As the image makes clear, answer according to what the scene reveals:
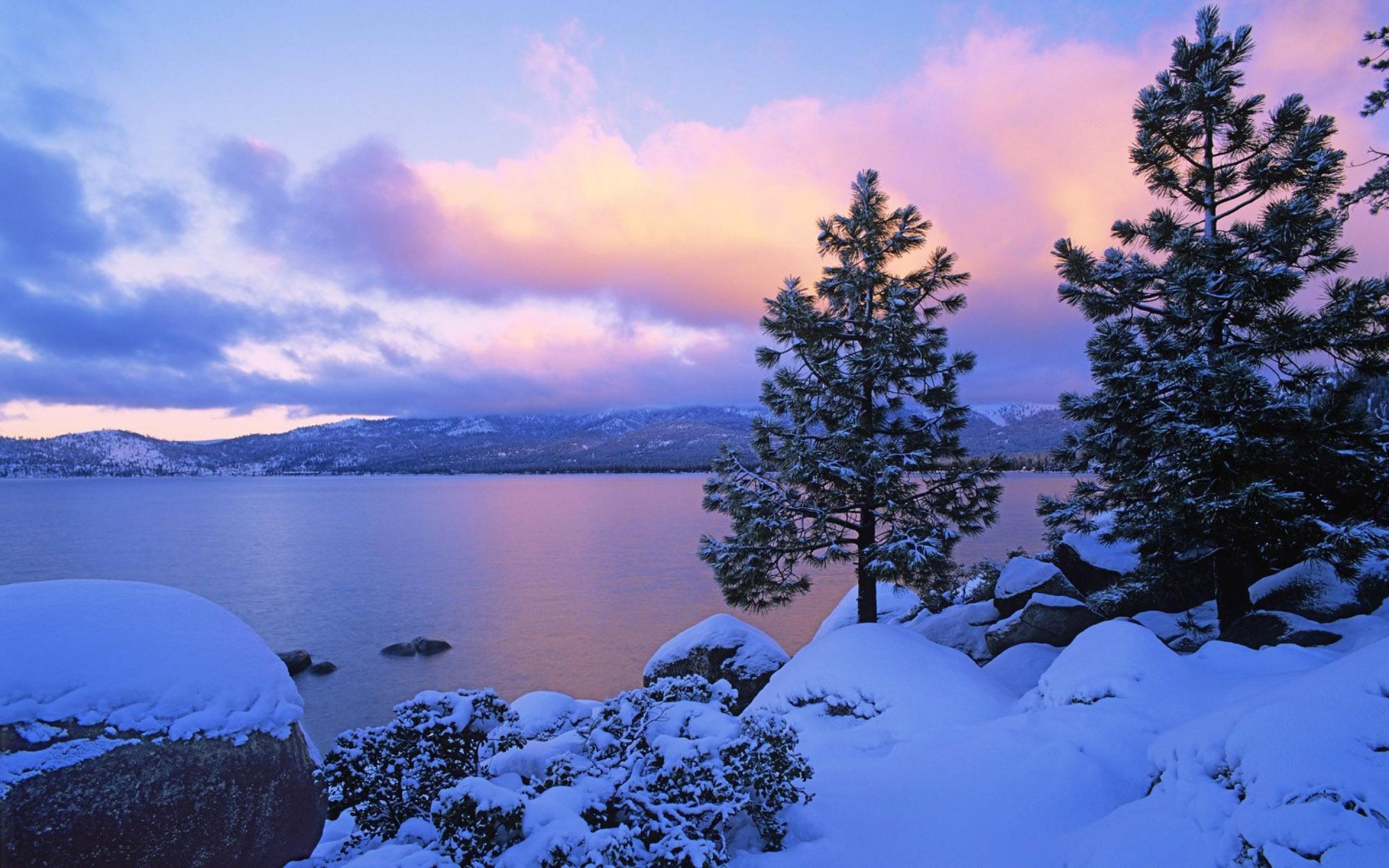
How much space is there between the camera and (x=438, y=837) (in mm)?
4953

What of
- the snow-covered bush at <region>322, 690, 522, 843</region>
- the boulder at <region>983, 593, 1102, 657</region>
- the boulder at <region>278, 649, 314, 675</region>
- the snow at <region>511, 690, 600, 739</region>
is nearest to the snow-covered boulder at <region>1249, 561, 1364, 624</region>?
the boulder at <region>983, 593, 1102, 657</region>

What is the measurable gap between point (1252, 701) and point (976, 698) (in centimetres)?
390

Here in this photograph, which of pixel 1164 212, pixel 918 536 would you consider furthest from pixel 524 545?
pixel 1164 212

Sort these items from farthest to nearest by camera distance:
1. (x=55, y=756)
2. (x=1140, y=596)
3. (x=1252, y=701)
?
(x=1140, y=596), (x=1252, y=701), (x=55, y=756)

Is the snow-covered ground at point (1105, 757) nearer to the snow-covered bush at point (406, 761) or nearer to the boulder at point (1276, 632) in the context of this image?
the boulder at point (1276, 632)

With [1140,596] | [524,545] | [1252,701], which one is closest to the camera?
[1252,701]

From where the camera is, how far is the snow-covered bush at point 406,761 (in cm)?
565

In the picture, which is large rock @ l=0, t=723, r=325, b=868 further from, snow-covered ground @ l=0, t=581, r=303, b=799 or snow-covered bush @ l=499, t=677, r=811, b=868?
snow-covered bush @ l=499, t=677, r=811, b=868

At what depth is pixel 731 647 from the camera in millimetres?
16547

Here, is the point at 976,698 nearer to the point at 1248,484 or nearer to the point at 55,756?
the point at 1248,484

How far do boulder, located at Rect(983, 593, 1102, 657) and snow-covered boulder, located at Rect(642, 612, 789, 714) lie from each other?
18.4ft

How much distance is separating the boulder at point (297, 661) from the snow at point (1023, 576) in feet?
80.6

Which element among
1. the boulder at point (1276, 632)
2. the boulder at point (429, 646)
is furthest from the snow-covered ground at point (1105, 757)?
the boulder at point (429, 646)

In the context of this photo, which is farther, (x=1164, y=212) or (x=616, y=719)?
(x=1164, y=212)
